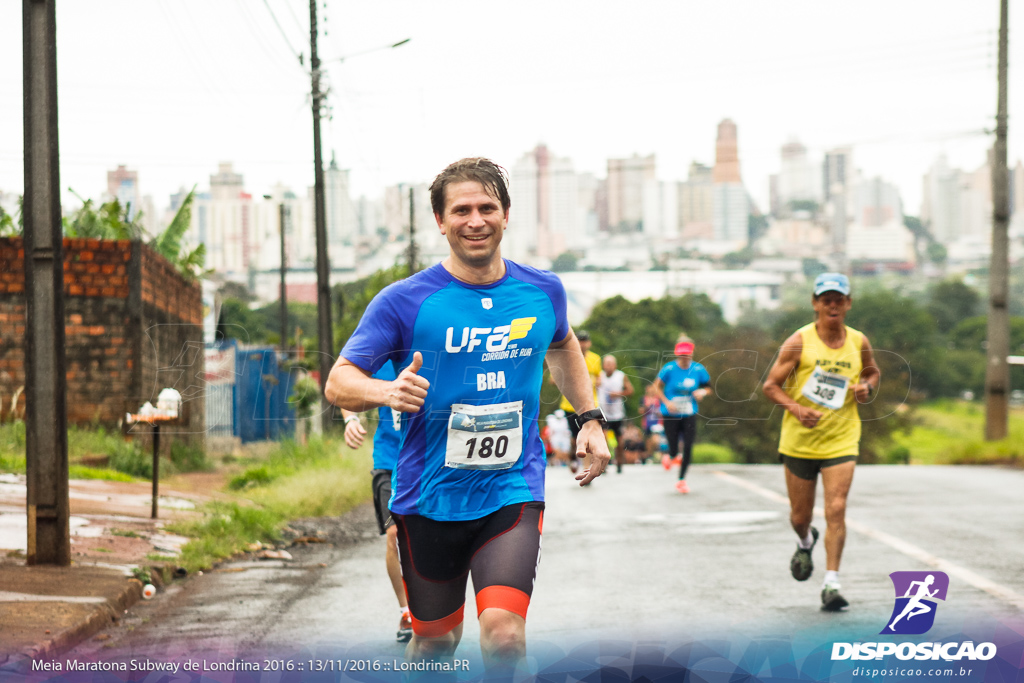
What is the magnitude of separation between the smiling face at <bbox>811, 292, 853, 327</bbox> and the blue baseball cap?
0.02 metres

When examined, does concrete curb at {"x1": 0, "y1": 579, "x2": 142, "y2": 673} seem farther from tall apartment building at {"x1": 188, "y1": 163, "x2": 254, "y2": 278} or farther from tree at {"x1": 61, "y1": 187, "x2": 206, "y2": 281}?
tall apartment building at {"x1": 188, "y1": 163, "x2": 254, "y2": 278}

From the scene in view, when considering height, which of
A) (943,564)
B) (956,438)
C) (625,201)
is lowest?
(956,438)

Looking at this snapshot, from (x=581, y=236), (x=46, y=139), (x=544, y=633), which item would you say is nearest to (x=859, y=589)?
(x=544, y=633)

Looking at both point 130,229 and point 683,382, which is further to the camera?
point 130,229

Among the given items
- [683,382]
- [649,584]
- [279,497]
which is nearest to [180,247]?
[279,497]

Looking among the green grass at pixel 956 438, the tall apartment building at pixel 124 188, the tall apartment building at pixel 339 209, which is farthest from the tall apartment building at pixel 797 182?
the tall apartment building at pixel 124 188

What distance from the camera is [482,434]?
4.04 metres

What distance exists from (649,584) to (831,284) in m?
2.54

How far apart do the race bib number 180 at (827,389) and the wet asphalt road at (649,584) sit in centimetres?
129

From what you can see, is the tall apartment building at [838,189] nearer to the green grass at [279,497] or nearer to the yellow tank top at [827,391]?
the green grass at [279,497]

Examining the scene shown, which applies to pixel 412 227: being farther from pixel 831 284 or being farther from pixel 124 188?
pixel 831 284

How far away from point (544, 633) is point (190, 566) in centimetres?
352

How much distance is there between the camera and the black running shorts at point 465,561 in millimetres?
3939

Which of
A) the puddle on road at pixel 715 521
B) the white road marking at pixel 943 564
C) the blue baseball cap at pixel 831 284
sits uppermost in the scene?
the blue baseball cap at pixel 831 284
